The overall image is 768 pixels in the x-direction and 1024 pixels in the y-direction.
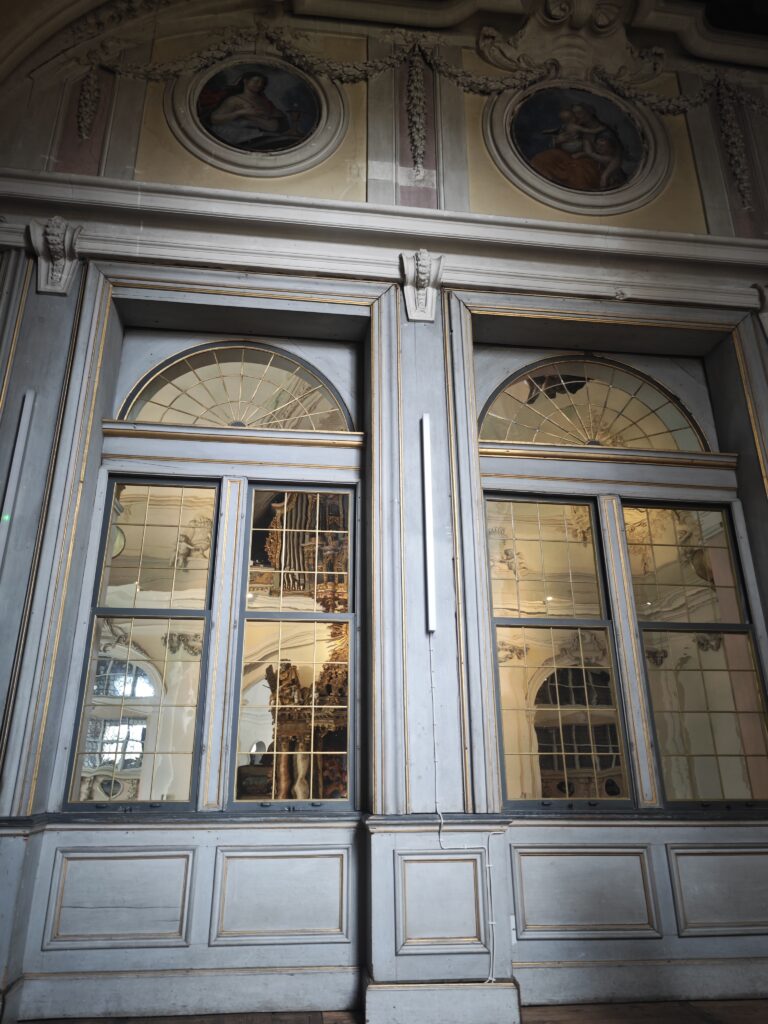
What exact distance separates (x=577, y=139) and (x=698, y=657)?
13.5 ft

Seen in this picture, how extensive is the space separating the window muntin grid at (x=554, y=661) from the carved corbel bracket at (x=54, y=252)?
10.5ft

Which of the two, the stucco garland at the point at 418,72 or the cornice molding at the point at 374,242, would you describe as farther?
the stucco garland at the point at 418,72

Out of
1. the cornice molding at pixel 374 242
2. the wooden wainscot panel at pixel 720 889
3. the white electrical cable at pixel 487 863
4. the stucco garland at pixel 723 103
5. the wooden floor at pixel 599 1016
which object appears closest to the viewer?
the wooden floor at pixel 599 1016

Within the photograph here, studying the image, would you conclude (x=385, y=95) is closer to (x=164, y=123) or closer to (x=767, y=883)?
(x=164, y=123)

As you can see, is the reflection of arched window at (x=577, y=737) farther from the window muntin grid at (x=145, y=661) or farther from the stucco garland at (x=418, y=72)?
the stucco garland at (x=418, y=72)

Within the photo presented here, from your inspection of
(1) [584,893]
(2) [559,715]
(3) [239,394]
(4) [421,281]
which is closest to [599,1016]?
(1) [584,893]

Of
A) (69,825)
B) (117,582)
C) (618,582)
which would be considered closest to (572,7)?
(618,582)

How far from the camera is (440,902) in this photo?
3990mm

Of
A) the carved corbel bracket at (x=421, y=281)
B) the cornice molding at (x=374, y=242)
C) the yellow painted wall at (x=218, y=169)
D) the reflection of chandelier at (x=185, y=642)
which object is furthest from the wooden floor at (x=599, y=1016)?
the yellow painted wall at (x=218, y=169)

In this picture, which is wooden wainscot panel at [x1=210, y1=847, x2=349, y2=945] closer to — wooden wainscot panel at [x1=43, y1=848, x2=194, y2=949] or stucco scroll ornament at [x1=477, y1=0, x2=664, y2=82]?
wooden wainscot panel at [x1=43, y1=848, x2=194, y2=949]

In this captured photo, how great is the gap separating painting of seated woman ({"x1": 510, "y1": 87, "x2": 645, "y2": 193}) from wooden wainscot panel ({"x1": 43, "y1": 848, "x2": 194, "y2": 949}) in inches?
214

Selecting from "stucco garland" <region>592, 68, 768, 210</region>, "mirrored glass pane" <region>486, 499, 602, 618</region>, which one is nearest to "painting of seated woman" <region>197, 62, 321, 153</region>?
"stucco garland" <region>592, 68, 768, 210</region>

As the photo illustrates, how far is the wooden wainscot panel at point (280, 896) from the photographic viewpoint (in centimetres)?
412

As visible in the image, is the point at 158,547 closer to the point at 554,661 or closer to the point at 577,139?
the point at 554,661
